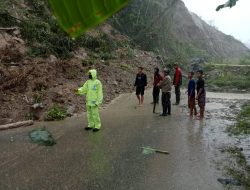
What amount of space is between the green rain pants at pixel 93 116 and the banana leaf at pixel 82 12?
762 centimetres

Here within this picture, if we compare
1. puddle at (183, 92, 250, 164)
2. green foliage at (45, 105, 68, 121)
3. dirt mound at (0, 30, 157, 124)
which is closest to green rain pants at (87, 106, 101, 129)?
green foliage at (45, 105, 68, 121)

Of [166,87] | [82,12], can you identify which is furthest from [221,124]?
[82,12]

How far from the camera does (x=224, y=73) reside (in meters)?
20.9

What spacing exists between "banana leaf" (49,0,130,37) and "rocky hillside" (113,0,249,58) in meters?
11.3

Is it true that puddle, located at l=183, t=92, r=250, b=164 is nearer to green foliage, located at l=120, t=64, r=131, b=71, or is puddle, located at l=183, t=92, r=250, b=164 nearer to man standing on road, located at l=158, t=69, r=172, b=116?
man standing on road, located at l=158, t=69, r=172, b=116

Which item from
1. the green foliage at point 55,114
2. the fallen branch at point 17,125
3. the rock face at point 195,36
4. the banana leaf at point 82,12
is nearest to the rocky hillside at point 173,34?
the rock face at point 195,36

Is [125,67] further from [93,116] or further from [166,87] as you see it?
[93,116]

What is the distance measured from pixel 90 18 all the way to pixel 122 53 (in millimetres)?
17318

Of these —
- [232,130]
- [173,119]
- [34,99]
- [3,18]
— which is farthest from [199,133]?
[3,18]

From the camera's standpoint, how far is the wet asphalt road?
525 centimetres

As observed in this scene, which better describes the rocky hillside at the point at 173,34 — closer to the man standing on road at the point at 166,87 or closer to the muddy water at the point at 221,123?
the man standing on road at the point at 166,87

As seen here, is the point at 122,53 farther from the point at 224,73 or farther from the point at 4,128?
the point at 4,128

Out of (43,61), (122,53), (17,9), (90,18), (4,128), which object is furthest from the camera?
(122,53)

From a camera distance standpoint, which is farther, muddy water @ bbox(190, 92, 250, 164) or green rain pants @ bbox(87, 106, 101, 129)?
green rain pants @ bbox(87, 106, 101, 129)
